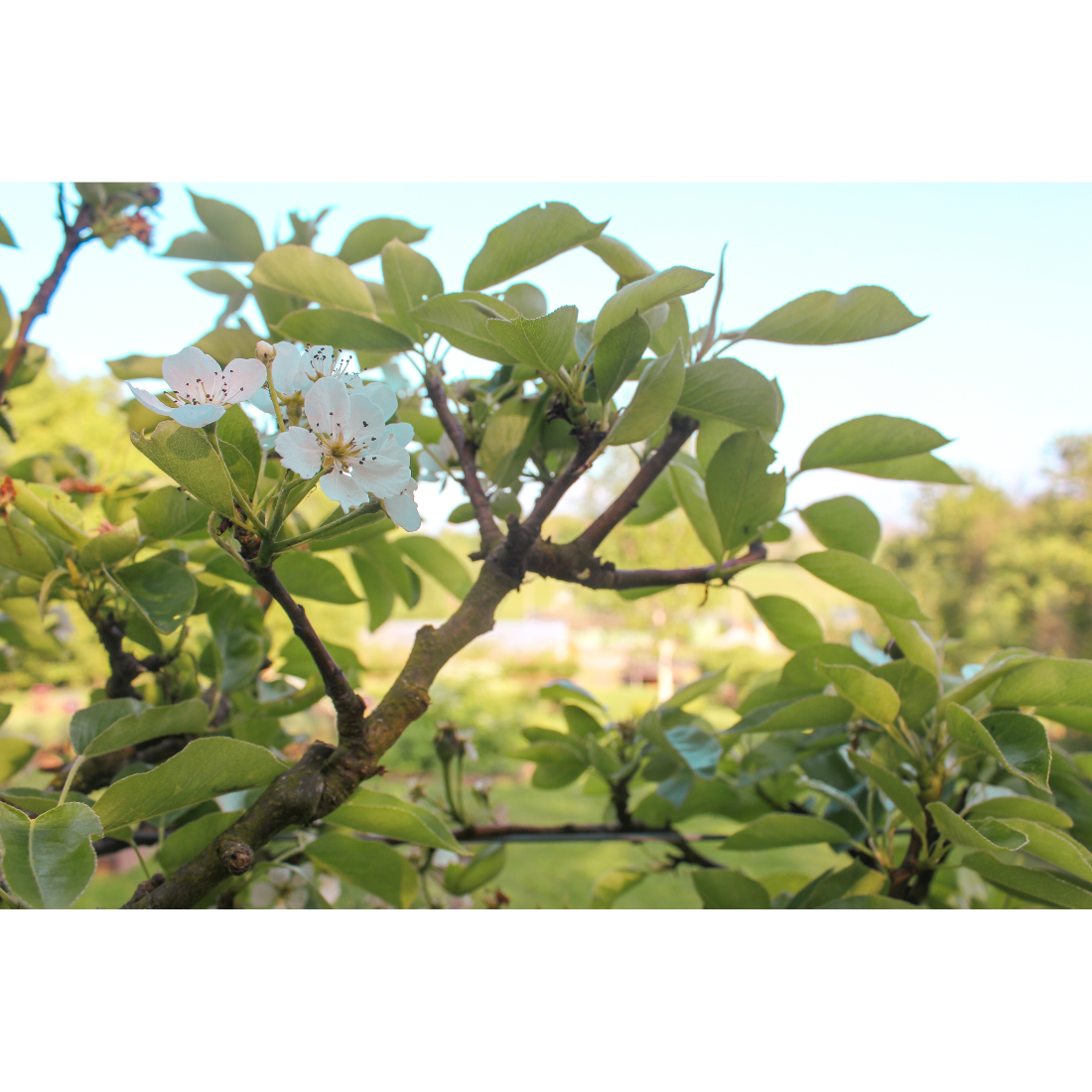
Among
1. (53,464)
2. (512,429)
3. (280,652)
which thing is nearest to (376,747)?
(512,429)

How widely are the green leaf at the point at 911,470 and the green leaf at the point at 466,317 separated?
0.26 metres

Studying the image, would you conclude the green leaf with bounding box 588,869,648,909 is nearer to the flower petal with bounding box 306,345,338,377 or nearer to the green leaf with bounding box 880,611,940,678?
the green leaf with bounding box 880,611,940,678

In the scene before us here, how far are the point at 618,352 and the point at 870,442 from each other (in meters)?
0.21

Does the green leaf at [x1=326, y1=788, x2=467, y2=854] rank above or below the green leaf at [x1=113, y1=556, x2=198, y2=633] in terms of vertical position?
below

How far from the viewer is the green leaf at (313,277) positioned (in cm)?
42

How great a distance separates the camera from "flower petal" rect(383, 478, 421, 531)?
25 cm

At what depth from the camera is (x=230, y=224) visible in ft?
1.94

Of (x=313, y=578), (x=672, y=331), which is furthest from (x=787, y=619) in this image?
(x=313, y=578)

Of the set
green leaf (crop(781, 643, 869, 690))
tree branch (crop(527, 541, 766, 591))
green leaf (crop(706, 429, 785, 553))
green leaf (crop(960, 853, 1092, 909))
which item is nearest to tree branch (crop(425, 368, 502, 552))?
tree branch (crop(527, 541, 766, 591))

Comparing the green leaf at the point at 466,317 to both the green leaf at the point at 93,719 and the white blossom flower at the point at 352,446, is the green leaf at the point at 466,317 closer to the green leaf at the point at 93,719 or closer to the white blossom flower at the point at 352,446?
the white blossom flower at the point at 352,446

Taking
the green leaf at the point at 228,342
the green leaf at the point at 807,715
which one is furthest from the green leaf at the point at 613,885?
the green leaf at the point at 228,342

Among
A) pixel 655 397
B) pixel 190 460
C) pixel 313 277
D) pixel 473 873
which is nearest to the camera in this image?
pixel 190 460

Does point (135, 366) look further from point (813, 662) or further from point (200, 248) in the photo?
point (813, 662)

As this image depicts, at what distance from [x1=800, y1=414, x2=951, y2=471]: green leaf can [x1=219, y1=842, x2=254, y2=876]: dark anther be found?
1.30 feet
